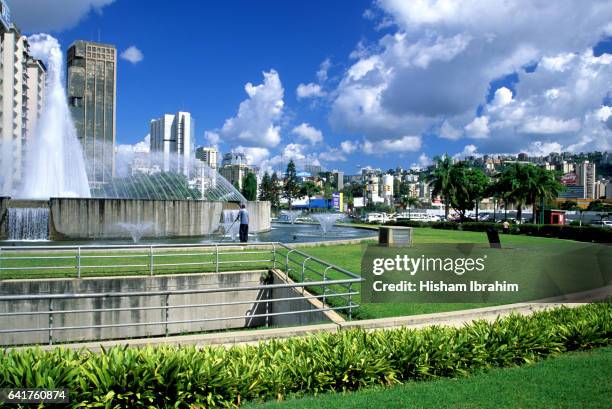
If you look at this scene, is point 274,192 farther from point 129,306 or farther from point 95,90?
point 129,306

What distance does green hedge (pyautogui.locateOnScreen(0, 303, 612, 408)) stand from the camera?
18.0 ft

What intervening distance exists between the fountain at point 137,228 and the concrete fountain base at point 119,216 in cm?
8

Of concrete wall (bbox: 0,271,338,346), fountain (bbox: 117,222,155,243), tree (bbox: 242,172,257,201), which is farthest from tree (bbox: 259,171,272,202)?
concrete wall (bbox: 0,271,338,346)

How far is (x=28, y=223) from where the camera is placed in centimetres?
2325

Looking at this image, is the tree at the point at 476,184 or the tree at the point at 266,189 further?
the tree at the point at 266,189

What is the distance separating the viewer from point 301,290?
1268cm

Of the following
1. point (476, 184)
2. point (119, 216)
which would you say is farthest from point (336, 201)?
point (119, 216)

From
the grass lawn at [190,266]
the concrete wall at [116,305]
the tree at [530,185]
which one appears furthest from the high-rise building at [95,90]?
the concrete wall at [116,305]

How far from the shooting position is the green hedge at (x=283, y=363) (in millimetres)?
5480

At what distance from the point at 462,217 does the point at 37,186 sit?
55983 mm

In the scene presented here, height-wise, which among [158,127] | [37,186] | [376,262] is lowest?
[376,262]

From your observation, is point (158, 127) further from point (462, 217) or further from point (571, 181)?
point (571, 181)

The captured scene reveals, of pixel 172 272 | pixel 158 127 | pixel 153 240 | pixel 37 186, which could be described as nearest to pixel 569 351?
pixel 172 272

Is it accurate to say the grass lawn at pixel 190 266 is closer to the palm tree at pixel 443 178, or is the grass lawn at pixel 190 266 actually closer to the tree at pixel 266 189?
the palm tree at pixel 443 178
